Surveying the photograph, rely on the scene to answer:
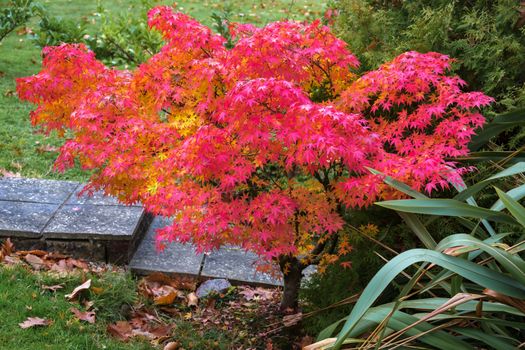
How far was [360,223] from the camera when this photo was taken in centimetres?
333

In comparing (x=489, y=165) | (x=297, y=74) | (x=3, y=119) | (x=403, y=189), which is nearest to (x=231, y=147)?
(x=297, y=74)

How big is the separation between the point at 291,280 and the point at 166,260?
972 mm

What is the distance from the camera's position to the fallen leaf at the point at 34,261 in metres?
3.74

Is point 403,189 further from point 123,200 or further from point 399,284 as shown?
point 123,200

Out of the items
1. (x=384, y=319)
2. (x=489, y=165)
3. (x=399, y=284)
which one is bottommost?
(x=399, y=284)

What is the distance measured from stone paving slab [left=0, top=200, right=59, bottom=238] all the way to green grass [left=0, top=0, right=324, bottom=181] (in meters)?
0.97

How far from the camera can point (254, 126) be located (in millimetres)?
2564

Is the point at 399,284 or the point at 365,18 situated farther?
the point at 365,18

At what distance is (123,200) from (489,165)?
5.99ft

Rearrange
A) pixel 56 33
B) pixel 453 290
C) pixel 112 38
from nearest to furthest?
1. pixel 453 290
2. pixel 112 38
3. pixel 56 33

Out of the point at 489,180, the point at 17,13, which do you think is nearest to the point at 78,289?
the point at 489,180

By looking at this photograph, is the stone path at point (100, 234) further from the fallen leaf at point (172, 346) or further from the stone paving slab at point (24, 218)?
the fallen leaf at point (172, 346)

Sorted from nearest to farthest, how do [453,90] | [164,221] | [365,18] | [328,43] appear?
[453,90] < [328,43] < [365,18] < [164,221]

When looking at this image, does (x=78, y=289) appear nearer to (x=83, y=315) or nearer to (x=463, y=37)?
(x=83, y=315)
